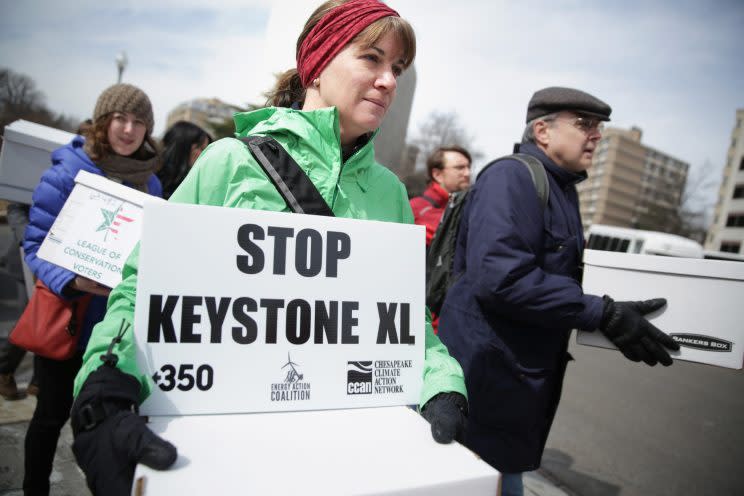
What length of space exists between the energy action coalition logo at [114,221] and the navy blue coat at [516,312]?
143cm

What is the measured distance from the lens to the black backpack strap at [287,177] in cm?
131

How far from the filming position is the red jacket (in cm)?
399

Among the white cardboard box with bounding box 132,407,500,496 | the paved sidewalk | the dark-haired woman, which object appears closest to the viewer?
the white cardboard box with bounding box 132,407,500,496

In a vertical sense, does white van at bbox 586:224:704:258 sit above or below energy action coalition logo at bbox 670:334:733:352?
above

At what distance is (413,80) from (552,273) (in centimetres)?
533

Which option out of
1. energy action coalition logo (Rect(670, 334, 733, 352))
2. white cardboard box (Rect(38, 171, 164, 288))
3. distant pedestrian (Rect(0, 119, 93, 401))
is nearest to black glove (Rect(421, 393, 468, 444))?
energy action coalition logo (Rect(670, 334, 733, 352))

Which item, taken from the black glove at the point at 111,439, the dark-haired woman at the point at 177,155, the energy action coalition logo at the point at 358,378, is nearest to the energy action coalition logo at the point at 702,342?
the energy action coalition logo at the point at 358,378

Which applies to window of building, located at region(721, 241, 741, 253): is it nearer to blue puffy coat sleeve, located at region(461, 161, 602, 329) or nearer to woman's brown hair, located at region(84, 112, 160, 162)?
blue puffy coat sleeve, located at region(461, 161, 602, 329)

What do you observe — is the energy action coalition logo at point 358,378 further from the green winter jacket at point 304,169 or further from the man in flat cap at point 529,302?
the man in flat cap at point 529,302

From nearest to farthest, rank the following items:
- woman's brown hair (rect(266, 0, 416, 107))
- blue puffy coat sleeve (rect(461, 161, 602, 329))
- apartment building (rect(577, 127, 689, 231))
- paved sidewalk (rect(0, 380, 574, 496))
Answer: woman's brown hair (rect(266, 0, 416, 107))
blue puffy coat sleeve (rect(461, 161, 602, 329))
paved sidewalk (rect(0, 380, 574, 496))
apartment building (rect(577, 127, 689, 231))

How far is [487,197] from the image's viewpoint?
195cm

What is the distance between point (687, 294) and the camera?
6.04ft

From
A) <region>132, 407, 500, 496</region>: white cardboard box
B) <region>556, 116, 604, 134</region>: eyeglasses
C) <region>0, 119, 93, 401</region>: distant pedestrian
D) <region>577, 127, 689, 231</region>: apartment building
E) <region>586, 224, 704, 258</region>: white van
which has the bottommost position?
<region>0, 119, 93, 401</region>: distant pedestrian

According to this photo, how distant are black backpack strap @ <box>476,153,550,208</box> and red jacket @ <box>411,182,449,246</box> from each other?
6.22 ft
